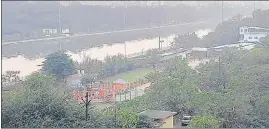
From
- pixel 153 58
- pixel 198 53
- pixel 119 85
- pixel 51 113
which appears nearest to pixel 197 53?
pixel 198 53

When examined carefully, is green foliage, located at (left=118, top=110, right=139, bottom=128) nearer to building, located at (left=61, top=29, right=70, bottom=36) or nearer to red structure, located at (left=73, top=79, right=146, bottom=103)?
red structure, located at (left=73, top=79, right=146, bottom=103)

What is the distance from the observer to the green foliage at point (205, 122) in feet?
7.75

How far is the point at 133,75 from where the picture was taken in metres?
2.99

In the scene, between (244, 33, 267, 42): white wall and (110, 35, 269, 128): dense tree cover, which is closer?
(110, 35, 269, 128): dense tree cover

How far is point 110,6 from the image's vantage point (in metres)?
3.48

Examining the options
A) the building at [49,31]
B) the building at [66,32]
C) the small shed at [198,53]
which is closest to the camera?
the small shed at [198,53]

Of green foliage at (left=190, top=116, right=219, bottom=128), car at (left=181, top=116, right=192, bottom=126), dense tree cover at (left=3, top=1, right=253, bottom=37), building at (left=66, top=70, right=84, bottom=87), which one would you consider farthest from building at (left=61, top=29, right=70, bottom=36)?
green foliage at (left=190, top=116, right=219, bottom=128)

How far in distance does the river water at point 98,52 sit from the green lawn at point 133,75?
0.59 ft

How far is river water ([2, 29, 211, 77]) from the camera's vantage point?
288cm

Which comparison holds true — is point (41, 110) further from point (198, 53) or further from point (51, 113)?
point (198, 53)

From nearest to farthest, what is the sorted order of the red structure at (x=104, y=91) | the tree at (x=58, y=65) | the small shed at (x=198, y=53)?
the red structure at (x=104, y=91), the tree at (x=58, y=65), the small shed at (x=198, y=53)

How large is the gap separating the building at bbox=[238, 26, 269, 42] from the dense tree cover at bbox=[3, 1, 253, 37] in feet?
0.82

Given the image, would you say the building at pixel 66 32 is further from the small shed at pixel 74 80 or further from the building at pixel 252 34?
the building at pixel 252 34

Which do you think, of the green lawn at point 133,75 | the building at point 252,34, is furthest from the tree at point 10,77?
the building at point 252,34
